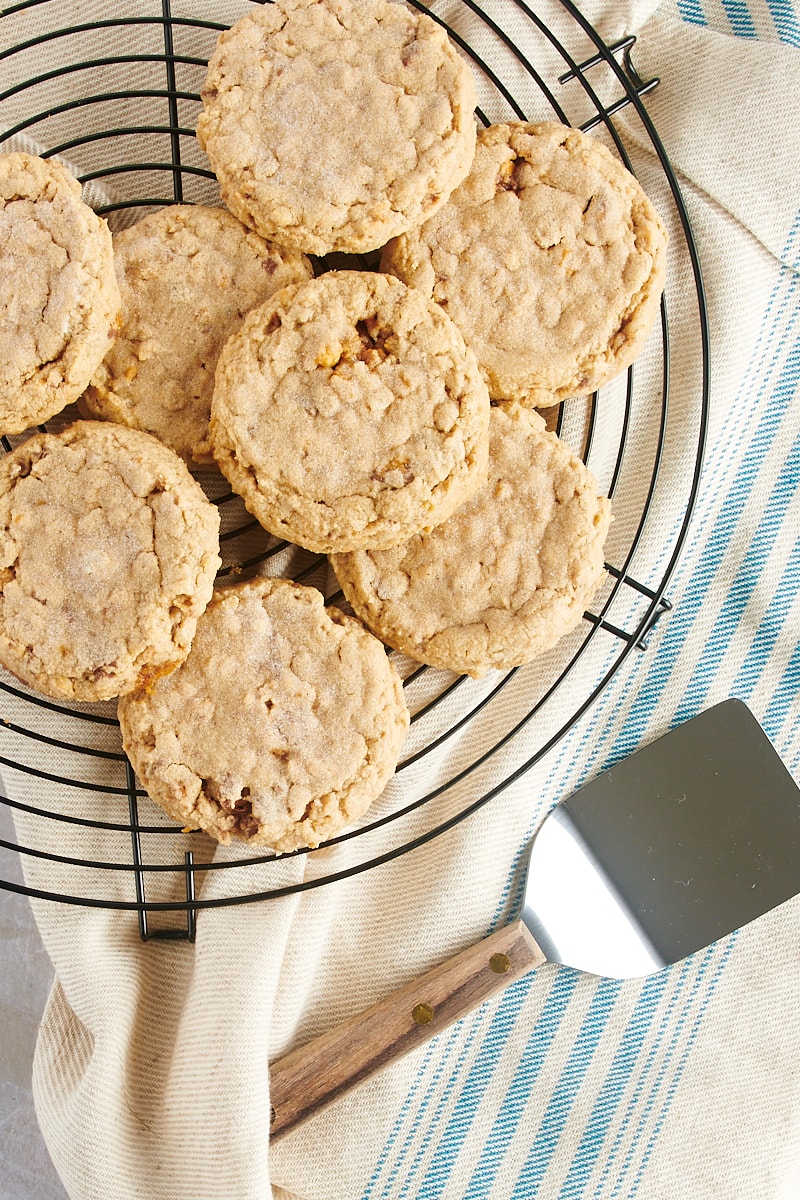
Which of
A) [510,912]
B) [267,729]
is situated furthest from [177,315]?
[510,912]

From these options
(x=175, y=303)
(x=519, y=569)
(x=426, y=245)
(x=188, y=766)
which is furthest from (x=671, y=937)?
(x=175, y=303)

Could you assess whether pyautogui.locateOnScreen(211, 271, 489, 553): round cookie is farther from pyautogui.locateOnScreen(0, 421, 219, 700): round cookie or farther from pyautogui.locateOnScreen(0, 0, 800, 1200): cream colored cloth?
pyautogui.locateOnScreen(0, 0, 800, 1200): cream colored cloth

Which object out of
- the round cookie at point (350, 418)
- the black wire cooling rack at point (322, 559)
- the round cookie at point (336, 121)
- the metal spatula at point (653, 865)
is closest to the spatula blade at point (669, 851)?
the metal spatula at point (653, 865)

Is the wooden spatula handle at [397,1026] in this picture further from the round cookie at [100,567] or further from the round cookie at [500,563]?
the round cookie at [100,567]

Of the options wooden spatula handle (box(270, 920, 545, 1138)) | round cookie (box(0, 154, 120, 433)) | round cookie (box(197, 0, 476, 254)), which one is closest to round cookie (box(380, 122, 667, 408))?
round cookie (box(197, 0, 476, 254))

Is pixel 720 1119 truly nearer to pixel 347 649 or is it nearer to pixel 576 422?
pixel 347 649
